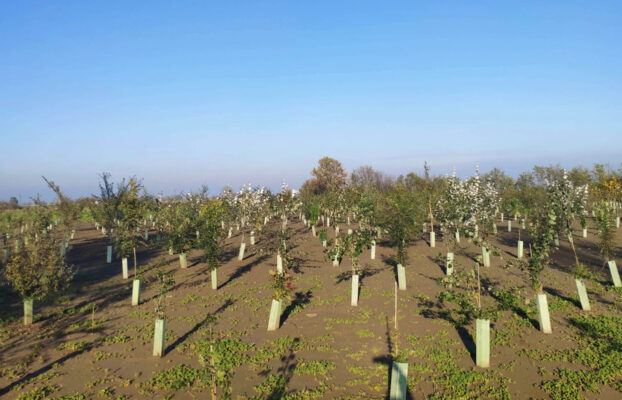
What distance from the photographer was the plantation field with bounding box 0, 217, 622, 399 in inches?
344

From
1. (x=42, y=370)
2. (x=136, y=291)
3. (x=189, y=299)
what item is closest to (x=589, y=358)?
(x=189, y=299)

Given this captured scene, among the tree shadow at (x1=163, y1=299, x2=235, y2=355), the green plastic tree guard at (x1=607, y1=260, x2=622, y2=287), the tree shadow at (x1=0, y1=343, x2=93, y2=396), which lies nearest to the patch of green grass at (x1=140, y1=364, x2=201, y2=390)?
the tree shadow at (x1=163, y1=299, x2=235, y2=355)

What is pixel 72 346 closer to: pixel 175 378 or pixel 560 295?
pixel 175 378

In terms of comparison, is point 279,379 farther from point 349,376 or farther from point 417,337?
point 417,337

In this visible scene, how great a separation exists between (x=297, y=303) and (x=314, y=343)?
13.2ft

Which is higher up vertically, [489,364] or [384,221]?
[384,221]

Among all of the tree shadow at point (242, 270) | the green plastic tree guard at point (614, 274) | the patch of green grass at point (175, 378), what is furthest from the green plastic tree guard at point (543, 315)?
the tree shadow at point (242, 270)

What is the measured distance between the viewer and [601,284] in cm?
1656

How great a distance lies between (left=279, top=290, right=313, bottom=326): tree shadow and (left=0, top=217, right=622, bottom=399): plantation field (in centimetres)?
11

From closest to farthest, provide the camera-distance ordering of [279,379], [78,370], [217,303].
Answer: [279,379]
[78,370]
[217,303]

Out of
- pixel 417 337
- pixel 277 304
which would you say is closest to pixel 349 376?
pixel 417 337

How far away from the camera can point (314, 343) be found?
11.4 metres

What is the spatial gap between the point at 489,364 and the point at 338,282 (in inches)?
360

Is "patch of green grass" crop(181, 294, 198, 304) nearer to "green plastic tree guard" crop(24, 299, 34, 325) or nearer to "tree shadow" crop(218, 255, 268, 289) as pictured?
"tree shadow" crop(218, 255, 268, 289)
